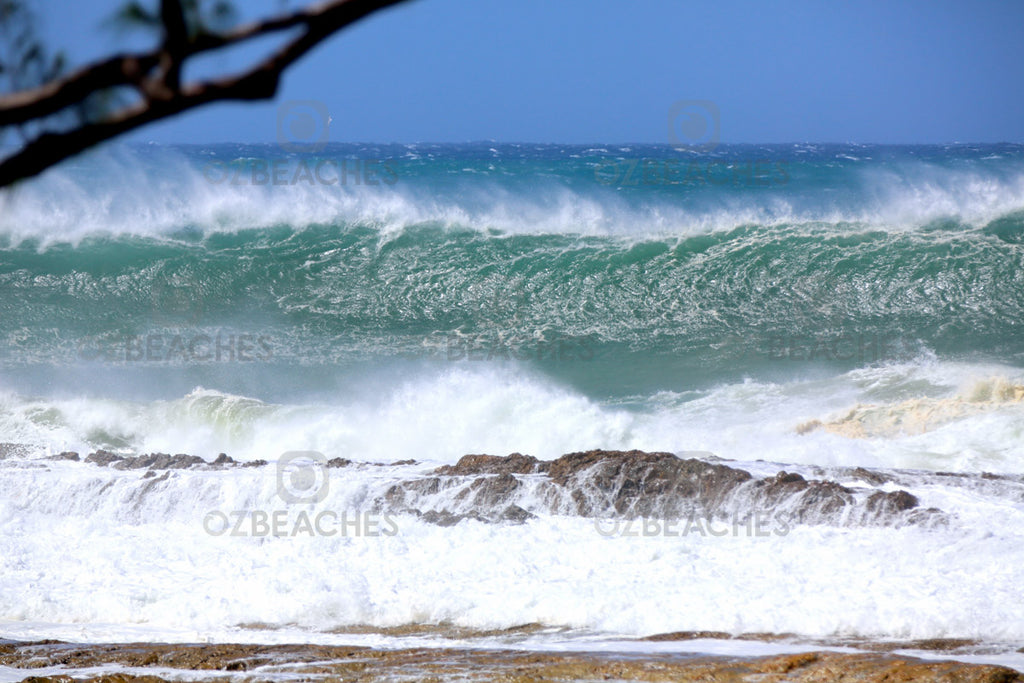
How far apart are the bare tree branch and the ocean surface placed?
1.69 feet

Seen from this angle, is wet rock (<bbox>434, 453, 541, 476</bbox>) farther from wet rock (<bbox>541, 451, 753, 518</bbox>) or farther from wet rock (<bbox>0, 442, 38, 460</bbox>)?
wet rock (<bbox>0, 442, 38, 460</bbox>)

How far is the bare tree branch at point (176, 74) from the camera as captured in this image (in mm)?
1869

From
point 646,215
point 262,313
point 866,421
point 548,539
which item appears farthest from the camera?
point 646,215

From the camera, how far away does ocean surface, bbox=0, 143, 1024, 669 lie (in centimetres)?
644

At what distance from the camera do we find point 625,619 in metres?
6.05

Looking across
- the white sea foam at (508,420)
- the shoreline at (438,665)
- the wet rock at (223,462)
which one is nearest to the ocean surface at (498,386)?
the white sea foam at (508,420)

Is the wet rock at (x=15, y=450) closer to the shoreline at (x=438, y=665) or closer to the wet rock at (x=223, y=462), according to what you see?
the wet rock at (x=223, y=462)

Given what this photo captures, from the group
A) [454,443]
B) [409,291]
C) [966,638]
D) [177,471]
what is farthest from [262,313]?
[966,638]

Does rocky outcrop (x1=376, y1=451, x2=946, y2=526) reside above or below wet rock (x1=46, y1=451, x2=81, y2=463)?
below

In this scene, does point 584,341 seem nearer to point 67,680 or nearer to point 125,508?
point 125,508

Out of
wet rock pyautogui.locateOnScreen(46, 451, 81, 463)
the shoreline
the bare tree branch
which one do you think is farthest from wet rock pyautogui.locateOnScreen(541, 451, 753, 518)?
the bare tree branch

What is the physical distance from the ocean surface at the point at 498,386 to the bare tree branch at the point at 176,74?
0.51 metres

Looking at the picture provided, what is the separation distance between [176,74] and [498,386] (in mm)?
10235

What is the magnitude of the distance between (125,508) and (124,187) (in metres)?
15.6
